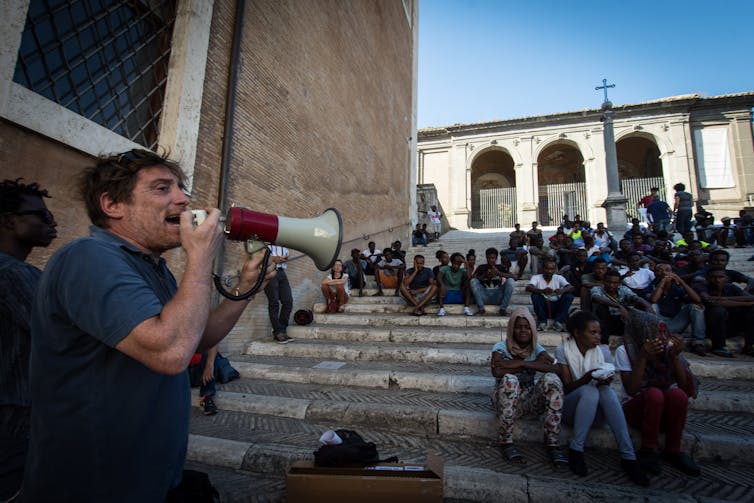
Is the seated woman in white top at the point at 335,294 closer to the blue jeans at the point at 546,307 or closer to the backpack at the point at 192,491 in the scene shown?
the blue jeans at the point at 546,307

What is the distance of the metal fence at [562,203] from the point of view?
23.9 metres

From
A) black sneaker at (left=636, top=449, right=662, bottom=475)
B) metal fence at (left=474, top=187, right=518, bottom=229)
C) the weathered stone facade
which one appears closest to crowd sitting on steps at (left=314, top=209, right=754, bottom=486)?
black sneaker at (left=636, top=449, right=662, bottom=475)

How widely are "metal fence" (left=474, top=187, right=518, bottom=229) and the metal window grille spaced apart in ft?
72.9

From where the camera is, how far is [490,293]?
7402mm

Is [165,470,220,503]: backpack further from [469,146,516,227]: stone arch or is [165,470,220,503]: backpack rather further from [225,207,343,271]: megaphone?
[469,146,516,227]: stone arch

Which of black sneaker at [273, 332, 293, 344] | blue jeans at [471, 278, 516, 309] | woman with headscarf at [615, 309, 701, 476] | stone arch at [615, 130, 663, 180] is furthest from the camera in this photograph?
stone arch at [615, 130, 663, 180]

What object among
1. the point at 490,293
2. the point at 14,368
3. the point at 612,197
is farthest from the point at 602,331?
the point at 612,197

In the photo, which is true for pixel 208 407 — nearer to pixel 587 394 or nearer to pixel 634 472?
pixel 587 394

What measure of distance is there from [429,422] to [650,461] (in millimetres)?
1786

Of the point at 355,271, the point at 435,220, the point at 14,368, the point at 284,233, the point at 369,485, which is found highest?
the point at 435,220

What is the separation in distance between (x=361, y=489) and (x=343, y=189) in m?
9.09

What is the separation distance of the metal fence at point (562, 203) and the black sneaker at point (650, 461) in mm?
22895

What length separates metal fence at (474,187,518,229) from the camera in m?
25.0

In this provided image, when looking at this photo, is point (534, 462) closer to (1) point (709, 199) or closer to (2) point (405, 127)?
(2) point (405, 127)
